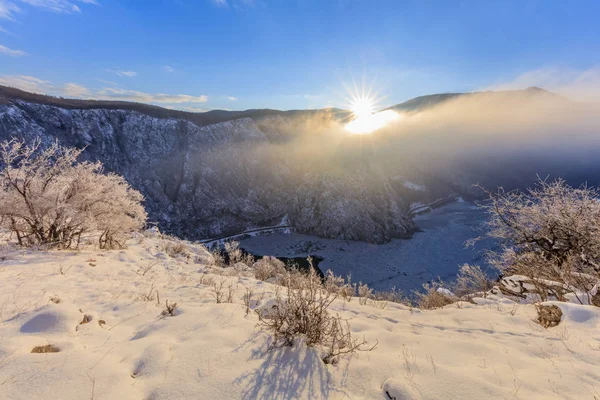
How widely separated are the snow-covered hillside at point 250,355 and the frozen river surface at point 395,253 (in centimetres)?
3115

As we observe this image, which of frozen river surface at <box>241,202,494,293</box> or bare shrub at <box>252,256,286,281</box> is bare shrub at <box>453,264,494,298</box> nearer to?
bare shrub at <box>252,256,286,281</box>

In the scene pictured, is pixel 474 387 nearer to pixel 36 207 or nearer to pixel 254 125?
pixel 36 207

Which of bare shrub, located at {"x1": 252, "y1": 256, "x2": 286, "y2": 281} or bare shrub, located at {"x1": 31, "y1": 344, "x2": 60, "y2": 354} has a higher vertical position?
bare shrub, located at {"x1": 31, "y1": 344, "x2": 60, "y2": 354}

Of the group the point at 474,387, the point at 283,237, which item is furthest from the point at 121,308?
the point at 283,237

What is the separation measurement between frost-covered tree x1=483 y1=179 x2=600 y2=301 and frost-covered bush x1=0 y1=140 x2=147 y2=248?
12711 millimetres

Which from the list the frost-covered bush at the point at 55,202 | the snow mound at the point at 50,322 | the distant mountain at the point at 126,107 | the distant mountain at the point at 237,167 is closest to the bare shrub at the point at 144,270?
the frost-covered bush at the point at 55,202

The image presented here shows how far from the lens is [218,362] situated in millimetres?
2502

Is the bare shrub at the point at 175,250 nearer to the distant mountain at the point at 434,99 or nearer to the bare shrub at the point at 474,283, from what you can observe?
the bare shrub at the point at 474,283

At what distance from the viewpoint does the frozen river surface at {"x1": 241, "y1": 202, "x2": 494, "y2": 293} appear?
35.8 meters

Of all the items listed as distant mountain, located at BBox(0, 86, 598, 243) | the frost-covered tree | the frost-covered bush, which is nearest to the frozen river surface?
distant mountain, located at BBox(0, 86, 598, 243)

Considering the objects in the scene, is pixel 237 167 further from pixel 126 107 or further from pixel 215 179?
pixel 126 107

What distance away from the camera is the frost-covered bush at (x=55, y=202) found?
8.03 m

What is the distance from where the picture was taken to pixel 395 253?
42.1m

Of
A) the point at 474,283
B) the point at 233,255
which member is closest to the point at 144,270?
the point at 233,255
